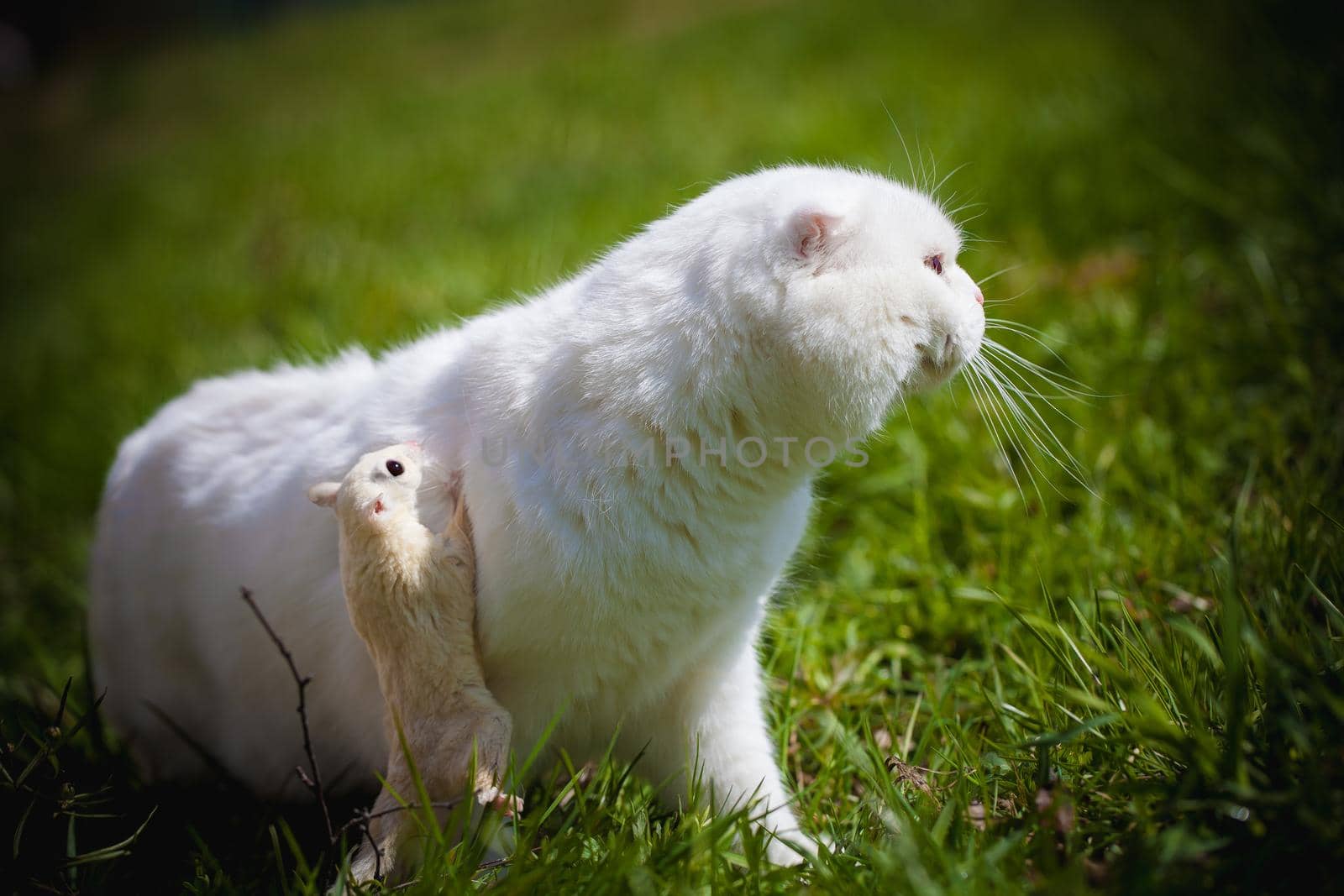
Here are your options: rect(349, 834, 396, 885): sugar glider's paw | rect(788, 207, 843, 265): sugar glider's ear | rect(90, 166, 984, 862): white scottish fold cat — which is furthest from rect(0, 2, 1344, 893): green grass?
rect(788, 207, 843, 265): sugar glider's ear

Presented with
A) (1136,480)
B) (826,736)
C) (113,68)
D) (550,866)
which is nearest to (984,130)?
(1136,480)

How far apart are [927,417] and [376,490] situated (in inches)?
77.5

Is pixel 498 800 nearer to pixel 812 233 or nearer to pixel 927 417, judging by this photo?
pixel 812 233

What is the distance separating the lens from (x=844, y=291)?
5.12 feet

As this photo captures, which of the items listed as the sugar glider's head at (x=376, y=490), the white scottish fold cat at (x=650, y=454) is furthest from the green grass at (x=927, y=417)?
the sugar glider's head at (x=376, y=490)

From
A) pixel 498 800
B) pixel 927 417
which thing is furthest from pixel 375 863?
pixel 927 417

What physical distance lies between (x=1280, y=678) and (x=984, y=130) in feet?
11.8

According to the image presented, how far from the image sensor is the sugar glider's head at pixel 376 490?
5.08 ft

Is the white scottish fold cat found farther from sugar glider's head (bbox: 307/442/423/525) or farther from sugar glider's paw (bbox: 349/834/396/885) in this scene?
sugar glider's paw (bbox: 349/834/396/885)

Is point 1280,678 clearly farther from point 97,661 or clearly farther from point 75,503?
point 75,503

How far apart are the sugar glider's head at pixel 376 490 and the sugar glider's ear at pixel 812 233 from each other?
2.41ft

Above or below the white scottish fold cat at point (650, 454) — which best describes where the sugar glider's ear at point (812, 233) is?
above

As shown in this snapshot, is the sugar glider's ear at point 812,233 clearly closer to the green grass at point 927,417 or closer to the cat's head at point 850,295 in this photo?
the cat's head at point 850,295

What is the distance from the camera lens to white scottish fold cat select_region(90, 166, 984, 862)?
159cm
